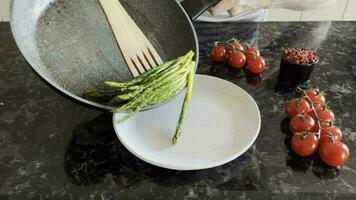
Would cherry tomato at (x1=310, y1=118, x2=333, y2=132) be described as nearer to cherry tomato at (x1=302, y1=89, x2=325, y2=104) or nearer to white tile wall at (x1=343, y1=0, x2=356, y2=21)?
cherry tomato at (x1=302, y1=89, x2=325, y2=104)

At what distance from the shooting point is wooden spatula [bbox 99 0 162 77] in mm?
762

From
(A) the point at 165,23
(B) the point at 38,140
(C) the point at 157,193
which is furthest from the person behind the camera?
(A) the point at 165,23

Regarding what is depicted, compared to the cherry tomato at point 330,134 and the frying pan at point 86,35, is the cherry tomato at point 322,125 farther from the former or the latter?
the frying pan at point 86,35

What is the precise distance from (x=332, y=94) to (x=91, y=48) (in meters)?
0.57

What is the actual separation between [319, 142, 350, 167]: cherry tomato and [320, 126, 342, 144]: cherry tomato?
0.02 m

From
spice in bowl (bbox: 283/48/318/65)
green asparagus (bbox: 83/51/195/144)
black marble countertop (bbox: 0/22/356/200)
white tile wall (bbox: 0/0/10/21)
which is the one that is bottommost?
A: white tile wall (bbox: 0/0/10/21)

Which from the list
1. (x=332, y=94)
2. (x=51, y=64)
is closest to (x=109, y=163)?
(x=51, y=64)

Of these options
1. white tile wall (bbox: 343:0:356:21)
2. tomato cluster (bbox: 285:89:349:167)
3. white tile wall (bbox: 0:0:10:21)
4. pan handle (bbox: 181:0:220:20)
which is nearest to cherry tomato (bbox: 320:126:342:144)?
tomato cluster (bbox: 285:89:349:167)

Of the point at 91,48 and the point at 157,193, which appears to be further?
the point at 91,48

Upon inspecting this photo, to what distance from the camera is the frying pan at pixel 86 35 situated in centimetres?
71

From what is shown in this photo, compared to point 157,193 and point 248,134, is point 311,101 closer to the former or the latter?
point 248,134

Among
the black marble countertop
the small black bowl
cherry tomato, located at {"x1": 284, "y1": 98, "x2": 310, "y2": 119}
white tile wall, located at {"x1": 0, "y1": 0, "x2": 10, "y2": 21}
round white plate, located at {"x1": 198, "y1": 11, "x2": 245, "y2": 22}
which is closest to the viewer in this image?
the black marble countertop

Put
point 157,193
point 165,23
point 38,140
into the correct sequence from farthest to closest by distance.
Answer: point 165,23 < point 38,140 < point 157,193

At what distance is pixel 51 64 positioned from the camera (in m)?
0.72
